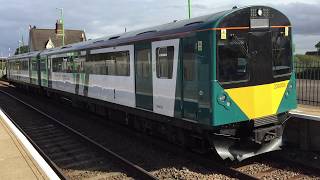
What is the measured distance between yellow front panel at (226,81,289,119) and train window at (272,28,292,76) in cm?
30

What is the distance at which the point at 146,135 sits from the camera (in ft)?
40.5

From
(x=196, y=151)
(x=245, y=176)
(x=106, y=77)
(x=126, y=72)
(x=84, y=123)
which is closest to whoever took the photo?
(x=245, y=176)

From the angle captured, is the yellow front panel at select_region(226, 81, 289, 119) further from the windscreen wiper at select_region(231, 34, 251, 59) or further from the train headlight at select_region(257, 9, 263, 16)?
the train headlight at select_region(257, 9, 263, 16)

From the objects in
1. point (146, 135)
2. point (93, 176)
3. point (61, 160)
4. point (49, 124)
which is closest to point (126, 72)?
point (146, 135)

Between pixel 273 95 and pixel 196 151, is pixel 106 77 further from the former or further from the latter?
pixel 273 95

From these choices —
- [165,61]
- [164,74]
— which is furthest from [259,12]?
[164,74]

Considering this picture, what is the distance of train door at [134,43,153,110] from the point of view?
1074 cm

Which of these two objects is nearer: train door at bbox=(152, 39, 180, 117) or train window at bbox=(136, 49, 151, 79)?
train door at bbox=(152, 39, 180, 117)

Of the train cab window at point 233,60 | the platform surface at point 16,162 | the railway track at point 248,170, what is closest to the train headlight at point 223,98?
the train cab window at point 233,60

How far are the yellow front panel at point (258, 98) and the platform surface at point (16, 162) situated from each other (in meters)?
3.80

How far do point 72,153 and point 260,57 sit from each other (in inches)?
205

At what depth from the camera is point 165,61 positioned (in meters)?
9.84

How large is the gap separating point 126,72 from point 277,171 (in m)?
5.27

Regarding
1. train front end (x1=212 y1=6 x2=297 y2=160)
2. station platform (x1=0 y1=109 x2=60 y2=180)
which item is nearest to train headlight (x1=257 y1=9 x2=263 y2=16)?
train front end (x1=212 y1=6 x2=297 y2=160)
